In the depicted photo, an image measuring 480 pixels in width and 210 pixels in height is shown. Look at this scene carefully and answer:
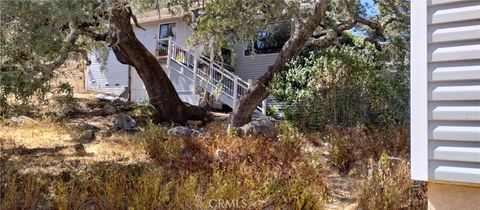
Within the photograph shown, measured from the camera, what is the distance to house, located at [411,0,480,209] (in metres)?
2.86

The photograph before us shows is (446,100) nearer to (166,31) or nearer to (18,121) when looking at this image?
(18,121)

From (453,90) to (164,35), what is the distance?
1661 cm

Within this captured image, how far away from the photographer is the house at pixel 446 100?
2.86m

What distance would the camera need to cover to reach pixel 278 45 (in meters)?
15.7

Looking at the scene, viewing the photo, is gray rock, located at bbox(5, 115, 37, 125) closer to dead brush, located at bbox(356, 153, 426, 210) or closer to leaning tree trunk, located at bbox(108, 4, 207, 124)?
leaning tree trunk, located at bbox(108, 4, 207, 124)

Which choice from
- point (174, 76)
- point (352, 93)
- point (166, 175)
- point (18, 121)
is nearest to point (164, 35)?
point (174, 76)

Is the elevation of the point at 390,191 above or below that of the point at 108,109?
below

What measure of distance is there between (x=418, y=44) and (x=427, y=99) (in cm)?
40

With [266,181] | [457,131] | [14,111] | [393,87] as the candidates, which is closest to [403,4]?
[393,87]

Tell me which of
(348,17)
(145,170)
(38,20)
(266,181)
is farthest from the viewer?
(348,17)

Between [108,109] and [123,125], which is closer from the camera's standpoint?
[123,125]

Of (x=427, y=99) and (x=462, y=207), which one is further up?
(x=427, y=99)

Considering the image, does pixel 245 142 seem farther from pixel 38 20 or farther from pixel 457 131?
pixel 457 131

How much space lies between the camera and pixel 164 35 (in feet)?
61.0
